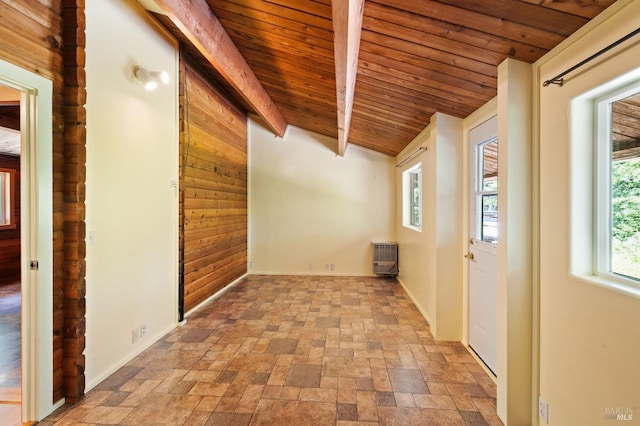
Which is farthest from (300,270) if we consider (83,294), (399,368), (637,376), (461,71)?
(637,376)

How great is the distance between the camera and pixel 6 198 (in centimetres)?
516

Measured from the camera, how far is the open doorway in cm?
201

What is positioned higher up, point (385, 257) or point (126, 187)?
point (126, 187)

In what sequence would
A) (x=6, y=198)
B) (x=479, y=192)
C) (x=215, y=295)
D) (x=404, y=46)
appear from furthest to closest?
(x=6, y=198), (x=215, y=295), (x=479, y=192), (x=404, y=46)

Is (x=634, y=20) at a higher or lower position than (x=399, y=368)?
higher

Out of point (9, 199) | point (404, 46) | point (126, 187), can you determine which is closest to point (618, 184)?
point (404, 46)

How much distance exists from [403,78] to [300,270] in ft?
13.6

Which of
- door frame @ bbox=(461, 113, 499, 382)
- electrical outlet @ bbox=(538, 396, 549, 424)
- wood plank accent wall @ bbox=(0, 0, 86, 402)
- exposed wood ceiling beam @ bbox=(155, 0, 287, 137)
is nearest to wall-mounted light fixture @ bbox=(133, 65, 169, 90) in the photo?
exposed wood ceiling beam @ bbox=(155, 0, 287, 137)

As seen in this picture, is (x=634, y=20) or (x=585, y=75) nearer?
(x=634, y=20)

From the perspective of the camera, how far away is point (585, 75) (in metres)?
1.30

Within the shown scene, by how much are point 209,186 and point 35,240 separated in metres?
2.31

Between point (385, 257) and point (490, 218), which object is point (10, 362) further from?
point (385, 257)

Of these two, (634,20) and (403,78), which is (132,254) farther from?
(634,20)

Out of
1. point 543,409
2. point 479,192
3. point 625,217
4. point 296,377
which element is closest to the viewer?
point 625,217
